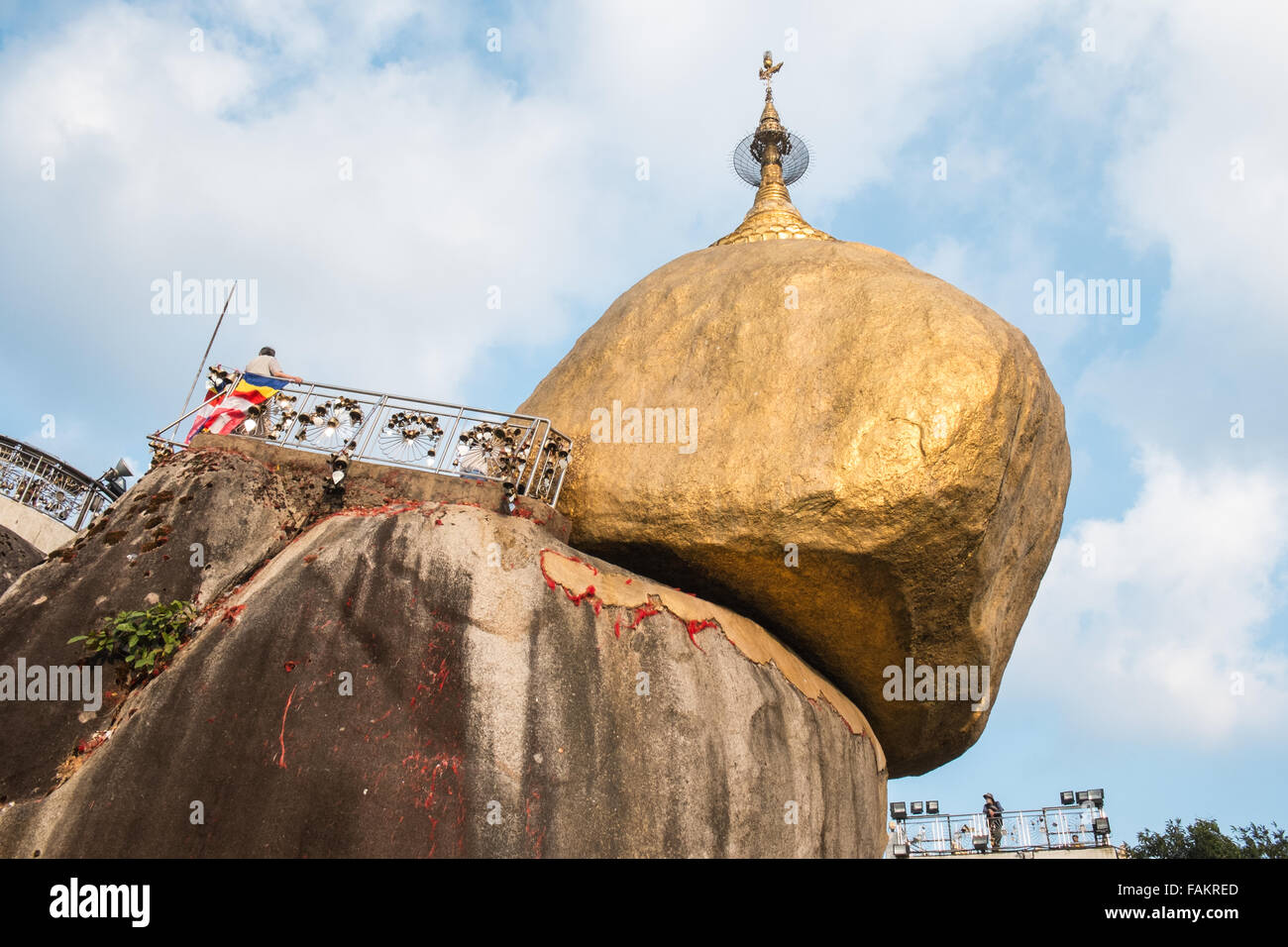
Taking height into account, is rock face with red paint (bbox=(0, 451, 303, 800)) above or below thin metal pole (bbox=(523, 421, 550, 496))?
below

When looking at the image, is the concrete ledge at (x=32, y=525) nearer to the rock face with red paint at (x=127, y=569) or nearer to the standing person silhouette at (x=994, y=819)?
the rock face with red paint at (x=127, y=569)

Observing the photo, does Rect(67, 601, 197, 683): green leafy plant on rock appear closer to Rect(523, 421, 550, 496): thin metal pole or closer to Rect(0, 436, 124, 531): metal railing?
Rect(523, 421, 550, 496): thin metal pole

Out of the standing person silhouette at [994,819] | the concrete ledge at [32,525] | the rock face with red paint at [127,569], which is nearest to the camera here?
the rock face with red paint at [127,569]

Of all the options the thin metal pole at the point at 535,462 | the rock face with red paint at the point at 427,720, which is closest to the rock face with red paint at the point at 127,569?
the rock face with red paint at the point at 427,720

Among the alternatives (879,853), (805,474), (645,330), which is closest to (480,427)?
(645,330)

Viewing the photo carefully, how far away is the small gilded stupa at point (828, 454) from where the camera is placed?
7.88 metres

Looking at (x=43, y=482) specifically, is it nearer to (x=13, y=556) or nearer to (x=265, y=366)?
(x=13, y=556)

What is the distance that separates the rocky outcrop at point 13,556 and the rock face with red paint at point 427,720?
835 cm

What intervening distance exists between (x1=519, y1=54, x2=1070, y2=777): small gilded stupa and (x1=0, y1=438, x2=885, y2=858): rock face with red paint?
2.80 ft

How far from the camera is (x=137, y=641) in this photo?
662cm

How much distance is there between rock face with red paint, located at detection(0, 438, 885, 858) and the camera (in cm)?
583

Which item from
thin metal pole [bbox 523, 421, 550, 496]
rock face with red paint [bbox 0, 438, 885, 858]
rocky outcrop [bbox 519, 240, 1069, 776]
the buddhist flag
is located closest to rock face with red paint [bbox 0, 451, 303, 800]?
rock face with red paint [bbox 0, 438, 885, 858]

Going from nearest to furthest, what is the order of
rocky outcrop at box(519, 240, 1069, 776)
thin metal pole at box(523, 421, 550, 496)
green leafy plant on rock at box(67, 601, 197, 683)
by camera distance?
green leafy plant on rock at box(67, 601, 197, 683) → rocky outcrop at box(519, 240, 1069, 776) → thin metal pole at box(523, 421, 550, 496)

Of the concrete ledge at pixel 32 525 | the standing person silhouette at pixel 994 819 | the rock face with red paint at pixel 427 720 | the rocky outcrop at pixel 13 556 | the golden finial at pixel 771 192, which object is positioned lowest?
the standing person silhouette at pixel 994 819
